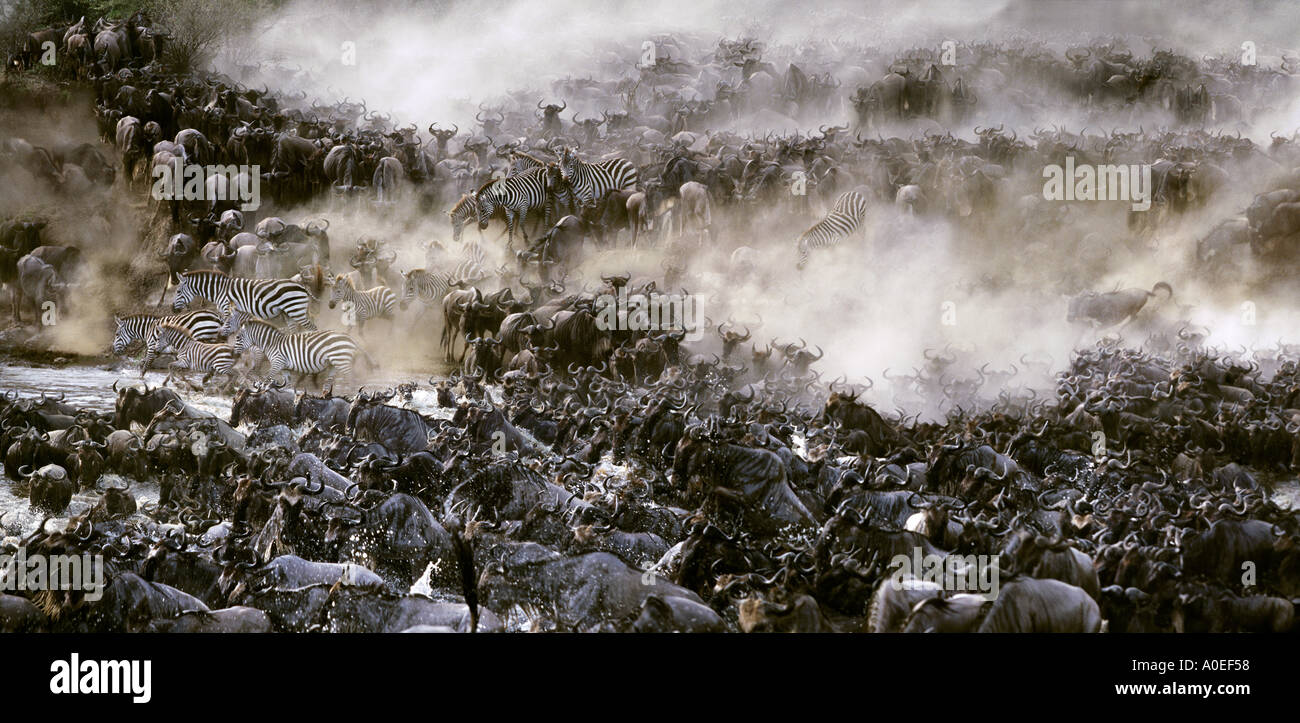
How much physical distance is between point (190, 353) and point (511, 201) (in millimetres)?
2988

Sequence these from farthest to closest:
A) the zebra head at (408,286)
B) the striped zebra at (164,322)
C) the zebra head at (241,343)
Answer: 1. the zebra head at (408,286)
2. the striped zebra at (164,322)
3. the zebra head at (241,343)

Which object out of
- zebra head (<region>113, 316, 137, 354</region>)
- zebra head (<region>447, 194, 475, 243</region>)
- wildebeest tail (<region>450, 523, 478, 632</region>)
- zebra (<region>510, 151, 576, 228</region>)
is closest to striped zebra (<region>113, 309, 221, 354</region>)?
→ zebra head (<region>113, 316, 137, 354</region>)

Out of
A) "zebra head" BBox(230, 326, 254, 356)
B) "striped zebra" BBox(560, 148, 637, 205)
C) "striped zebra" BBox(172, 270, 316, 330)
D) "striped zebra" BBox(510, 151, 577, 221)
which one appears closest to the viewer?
"zebra head" BBox(230, 326, 254, 356)

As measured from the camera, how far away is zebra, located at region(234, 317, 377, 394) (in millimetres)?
7785

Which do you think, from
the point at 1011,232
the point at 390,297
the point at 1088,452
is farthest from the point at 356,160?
the point at 1088,452

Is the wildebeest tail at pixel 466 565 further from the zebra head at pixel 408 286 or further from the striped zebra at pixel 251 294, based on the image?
the zebra head at pixel 408 286

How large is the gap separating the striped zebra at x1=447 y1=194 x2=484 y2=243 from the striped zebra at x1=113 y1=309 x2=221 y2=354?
2.18 m

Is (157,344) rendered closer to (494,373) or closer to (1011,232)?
(494,373)

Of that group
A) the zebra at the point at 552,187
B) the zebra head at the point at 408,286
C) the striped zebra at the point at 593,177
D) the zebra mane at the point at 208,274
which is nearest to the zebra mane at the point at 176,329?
the zebra mane at the point at 208,274

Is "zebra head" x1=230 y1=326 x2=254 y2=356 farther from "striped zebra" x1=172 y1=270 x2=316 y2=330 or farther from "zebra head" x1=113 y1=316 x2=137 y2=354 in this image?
"zebra head" x1=113 y1=316 x2=137 y2=354

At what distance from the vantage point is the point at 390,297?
8633 millimetres

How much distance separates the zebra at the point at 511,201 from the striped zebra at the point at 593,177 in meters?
0.37

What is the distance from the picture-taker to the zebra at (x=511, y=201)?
9.45 meters
